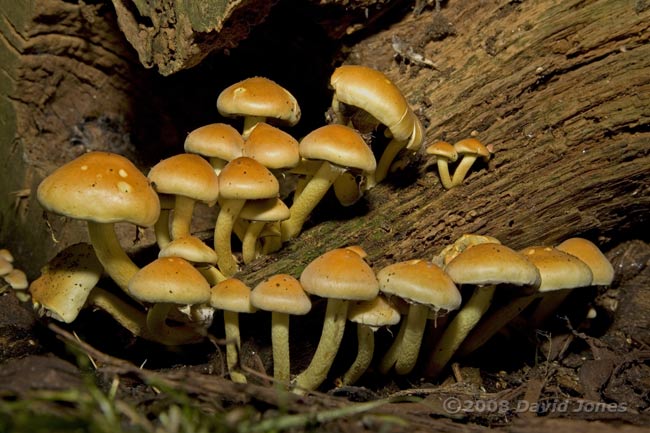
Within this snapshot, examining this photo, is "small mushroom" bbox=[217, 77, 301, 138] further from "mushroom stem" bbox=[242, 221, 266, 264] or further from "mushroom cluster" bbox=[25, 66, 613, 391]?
"mushroom stem" bbox=[242, 221, 266, 264]

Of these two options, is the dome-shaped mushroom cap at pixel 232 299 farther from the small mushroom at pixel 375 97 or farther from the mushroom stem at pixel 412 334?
the small mushroom at pixel 375 97

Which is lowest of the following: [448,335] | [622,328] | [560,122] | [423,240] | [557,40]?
[622,328]

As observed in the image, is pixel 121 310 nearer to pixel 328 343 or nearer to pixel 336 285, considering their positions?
pixel 328 343

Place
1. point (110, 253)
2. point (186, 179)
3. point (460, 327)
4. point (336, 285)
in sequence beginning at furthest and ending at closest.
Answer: point (460, 327) → point (110, 253) → point (186, 179) → point (336, 285)

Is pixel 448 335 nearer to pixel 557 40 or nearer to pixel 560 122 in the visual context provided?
pixel 560 122

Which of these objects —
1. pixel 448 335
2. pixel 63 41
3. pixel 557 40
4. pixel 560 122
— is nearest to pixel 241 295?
pixel 448 335

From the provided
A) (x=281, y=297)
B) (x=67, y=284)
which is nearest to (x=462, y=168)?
(x=281, y=297)

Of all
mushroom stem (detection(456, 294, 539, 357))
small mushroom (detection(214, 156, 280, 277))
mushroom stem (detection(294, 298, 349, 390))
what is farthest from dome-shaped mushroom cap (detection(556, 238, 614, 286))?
small mushroom (detection(214, 156, 280, 277))
